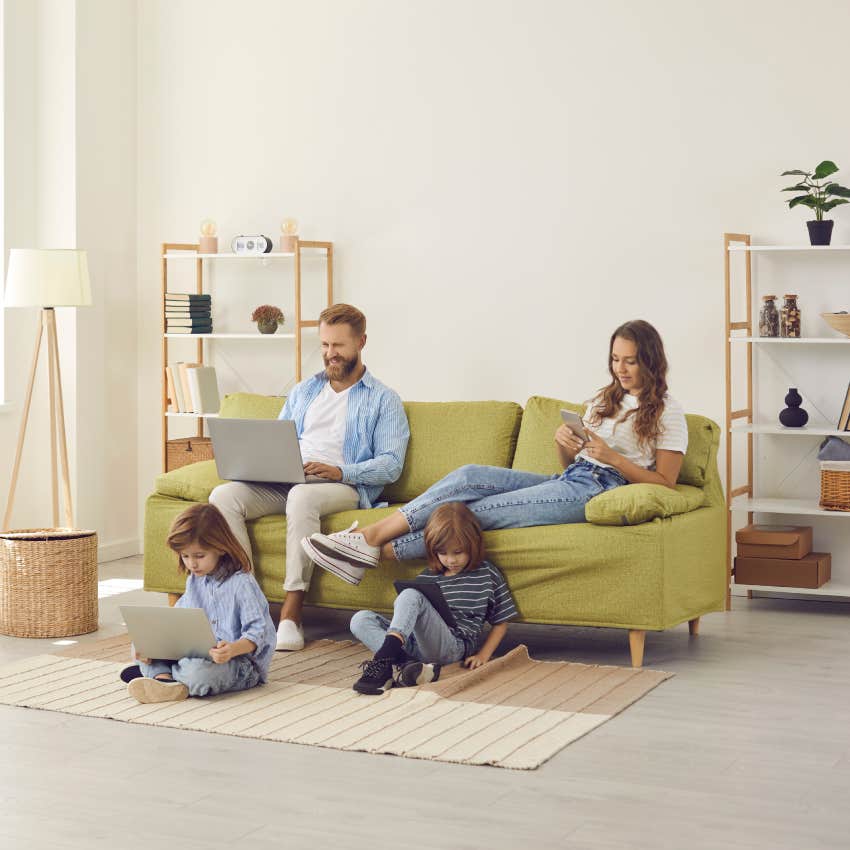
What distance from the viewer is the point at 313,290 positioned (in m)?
5.99

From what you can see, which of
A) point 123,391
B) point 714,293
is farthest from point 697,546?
point 123,391

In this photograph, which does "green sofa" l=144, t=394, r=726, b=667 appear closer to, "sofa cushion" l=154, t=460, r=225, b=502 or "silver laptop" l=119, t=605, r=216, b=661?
"sofa cushion" l=154, t=460, r=225, b=502

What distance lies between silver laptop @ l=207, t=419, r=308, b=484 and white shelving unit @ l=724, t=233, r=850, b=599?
158 centimetres

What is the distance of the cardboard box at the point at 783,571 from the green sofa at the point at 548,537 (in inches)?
18.7

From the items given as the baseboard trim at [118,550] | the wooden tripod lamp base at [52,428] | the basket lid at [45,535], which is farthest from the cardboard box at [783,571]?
the baseboard trim at [118,550]

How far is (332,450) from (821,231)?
192cm

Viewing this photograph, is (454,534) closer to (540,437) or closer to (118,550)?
(540,437)

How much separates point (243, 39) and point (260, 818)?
420 cm

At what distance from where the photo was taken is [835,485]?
487 centimetres

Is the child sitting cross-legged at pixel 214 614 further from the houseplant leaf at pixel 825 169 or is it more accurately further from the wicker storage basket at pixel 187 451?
the houseplant leaf at pixel 825 169

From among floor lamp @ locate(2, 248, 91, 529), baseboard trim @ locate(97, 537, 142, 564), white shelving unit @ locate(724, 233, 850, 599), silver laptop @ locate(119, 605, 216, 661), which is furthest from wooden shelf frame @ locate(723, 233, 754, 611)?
baseboard trim @ locate(97, 537, 142, 564)

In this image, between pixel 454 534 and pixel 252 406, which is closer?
pixel 454 534

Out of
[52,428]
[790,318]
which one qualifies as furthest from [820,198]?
[52,428]

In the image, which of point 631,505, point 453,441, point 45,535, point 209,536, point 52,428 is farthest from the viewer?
point 52,428
